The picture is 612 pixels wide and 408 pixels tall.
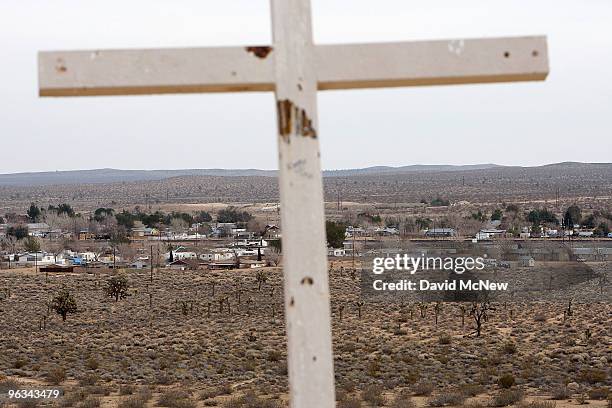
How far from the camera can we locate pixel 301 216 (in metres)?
2.62

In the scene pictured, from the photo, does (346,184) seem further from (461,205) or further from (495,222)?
(495,222)

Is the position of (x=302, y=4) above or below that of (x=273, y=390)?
above

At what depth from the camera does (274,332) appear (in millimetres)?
30359

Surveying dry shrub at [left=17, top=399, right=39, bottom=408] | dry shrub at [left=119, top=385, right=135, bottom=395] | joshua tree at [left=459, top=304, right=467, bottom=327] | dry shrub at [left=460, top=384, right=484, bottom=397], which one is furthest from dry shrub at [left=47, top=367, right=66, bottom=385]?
joshua tree at [left=459, top=304, right=467, bottom=327]

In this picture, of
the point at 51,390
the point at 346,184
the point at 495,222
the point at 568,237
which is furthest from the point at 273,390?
the point at 346,184

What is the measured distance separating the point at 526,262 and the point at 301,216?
1593 inches

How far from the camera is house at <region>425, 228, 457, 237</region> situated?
197 feet

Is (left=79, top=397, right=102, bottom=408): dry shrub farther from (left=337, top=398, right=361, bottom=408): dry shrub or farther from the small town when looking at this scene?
the small town

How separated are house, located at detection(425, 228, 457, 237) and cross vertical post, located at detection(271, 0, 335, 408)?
187ft

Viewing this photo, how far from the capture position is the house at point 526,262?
41.2m

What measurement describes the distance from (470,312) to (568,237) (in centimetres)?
2808

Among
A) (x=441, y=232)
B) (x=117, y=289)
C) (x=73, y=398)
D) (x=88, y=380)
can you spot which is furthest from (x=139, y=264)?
(x=73, y=398)

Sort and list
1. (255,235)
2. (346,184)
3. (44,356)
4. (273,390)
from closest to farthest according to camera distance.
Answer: (273,390) < (44,356) < (255,235) < (346,184)

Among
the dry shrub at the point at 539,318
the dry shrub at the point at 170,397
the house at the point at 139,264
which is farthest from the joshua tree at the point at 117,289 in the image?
the dry shrub at the point at 170,397
